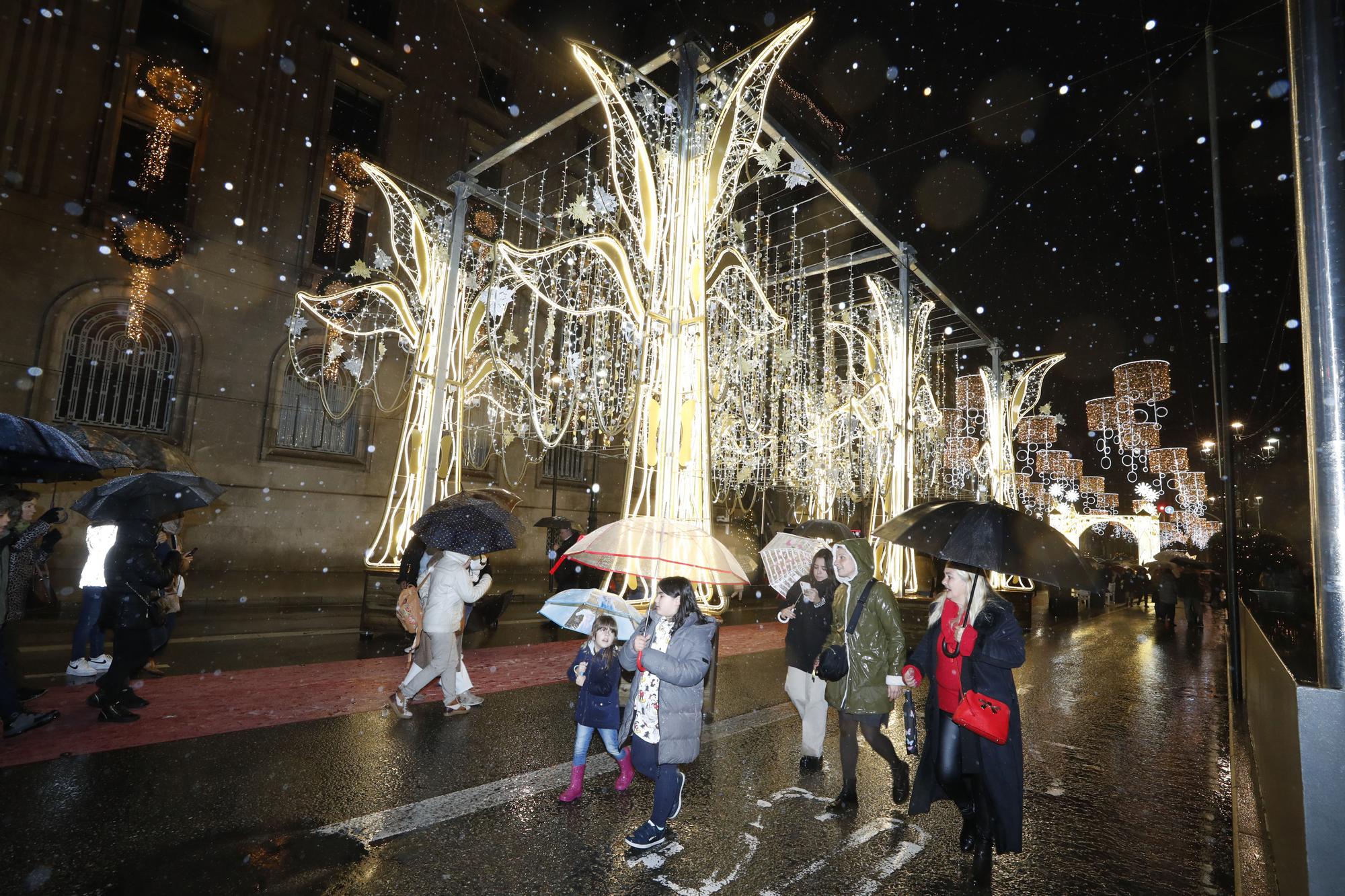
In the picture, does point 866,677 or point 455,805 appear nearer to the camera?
point 455,805

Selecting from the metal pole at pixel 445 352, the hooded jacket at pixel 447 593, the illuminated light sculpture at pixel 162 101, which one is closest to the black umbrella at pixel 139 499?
the hooded jacket at pixel 447 593

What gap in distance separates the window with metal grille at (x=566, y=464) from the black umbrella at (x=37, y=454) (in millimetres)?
16249

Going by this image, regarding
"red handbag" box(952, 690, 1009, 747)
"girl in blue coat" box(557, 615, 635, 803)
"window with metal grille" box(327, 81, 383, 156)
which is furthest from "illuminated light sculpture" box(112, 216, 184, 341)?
"red handbag" box(952, 690, 1009, 747)

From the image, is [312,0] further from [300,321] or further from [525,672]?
[525,672]

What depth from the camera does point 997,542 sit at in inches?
154

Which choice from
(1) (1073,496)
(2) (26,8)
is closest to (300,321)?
(2) (26,8)

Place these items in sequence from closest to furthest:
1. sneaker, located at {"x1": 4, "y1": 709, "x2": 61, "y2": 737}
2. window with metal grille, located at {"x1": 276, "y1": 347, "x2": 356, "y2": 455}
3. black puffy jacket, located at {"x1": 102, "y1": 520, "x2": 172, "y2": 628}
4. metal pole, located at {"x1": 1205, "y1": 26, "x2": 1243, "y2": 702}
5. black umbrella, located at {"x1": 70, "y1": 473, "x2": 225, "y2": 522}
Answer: sneaker, located at {"x1": 4, "y1": 709, "x2": 61, "y2": 737}, black puffy jacket, located at {"x1": 102, "y1": 520, "x2": 172, "y2": 628}, black umbrella, located at {"x1": 70, "y1": 473, "x2": 225, "y2": 522}, metal pole, located at {"x1": 1205, "y1": 26, "x2": 1243, "y2": 702}, window with metal grille, located at {"x1": 276, "y1": 347, "x2": 356, "y2": 455}

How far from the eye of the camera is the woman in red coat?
369 cm

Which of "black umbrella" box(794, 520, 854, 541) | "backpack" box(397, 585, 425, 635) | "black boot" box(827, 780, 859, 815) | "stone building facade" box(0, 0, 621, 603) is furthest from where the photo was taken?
"stone building facade" box(0, 0, 621, 603)

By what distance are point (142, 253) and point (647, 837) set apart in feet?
55.6

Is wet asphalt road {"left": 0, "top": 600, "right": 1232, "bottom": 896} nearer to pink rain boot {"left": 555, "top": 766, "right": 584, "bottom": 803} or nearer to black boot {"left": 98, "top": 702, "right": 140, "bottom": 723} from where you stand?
pink rain boot {"left": 555, "top": 766, "right": 584, "bottom": 803}

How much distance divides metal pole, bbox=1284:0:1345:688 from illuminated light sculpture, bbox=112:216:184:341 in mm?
18498

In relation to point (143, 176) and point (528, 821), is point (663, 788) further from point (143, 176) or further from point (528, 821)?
point (143, 176)

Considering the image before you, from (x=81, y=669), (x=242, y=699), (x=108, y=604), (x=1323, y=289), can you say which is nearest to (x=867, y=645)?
(x=1323, y=289)
